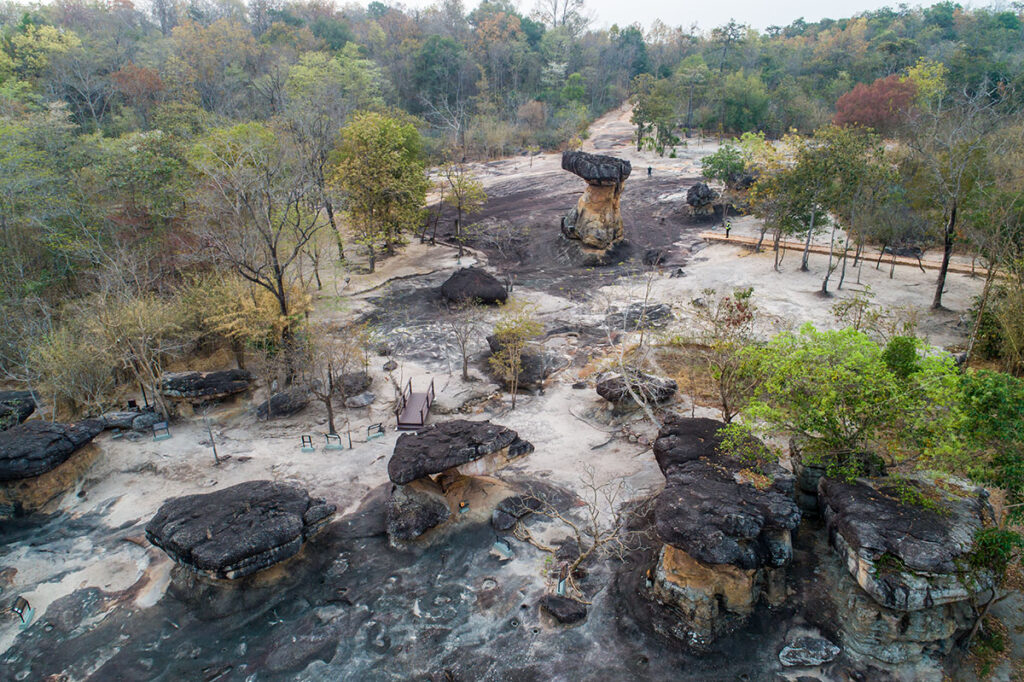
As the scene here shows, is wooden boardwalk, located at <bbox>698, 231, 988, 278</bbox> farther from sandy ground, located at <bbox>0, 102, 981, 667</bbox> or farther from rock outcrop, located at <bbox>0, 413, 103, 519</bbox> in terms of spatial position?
rock outcrop, located at <bbox>0, 413, 103, 519</bbox>

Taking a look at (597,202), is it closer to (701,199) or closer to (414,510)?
(701,199)

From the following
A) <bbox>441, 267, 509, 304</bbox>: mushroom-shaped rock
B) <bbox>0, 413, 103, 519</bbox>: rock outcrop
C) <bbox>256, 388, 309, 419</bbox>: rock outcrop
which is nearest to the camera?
<bbox>0, 413, 103, 519</bbox>: rock outcrop

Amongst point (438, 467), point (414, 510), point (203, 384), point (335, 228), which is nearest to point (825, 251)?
point (335, 228)

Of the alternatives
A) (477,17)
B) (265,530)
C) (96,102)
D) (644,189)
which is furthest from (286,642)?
(477,17)

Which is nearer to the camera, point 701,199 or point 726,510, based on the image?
point 726,510

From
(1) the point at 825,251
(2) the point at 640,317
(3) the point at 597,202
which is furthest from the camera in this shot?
(3) the point at 597,202

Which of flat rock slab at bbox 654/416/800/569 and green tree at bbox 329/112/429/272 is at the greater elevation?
green tree at bbox 329/112/429/272

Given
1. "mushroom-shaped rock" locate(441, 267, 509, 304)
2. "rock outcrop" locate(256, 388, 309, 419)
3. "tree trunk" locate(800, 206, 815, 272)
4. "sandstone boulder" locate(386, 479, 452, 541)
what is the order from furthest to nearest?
"tree trunk" locate(800, 206, 815, 272) → "mushroom-shaped rock" locate(441, 267, 509, 304) → "rock outcrop" locate(256, 388, 309, 419) → "sandstone boulder" locate(386, 479, 452, 541)

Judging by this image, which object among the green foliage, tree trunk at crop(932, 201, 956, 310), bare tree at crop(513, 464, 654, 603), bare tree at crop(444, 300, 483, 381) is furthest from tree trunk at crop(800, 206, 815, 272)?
bare tree at crop(513, 464, 654, 603)
